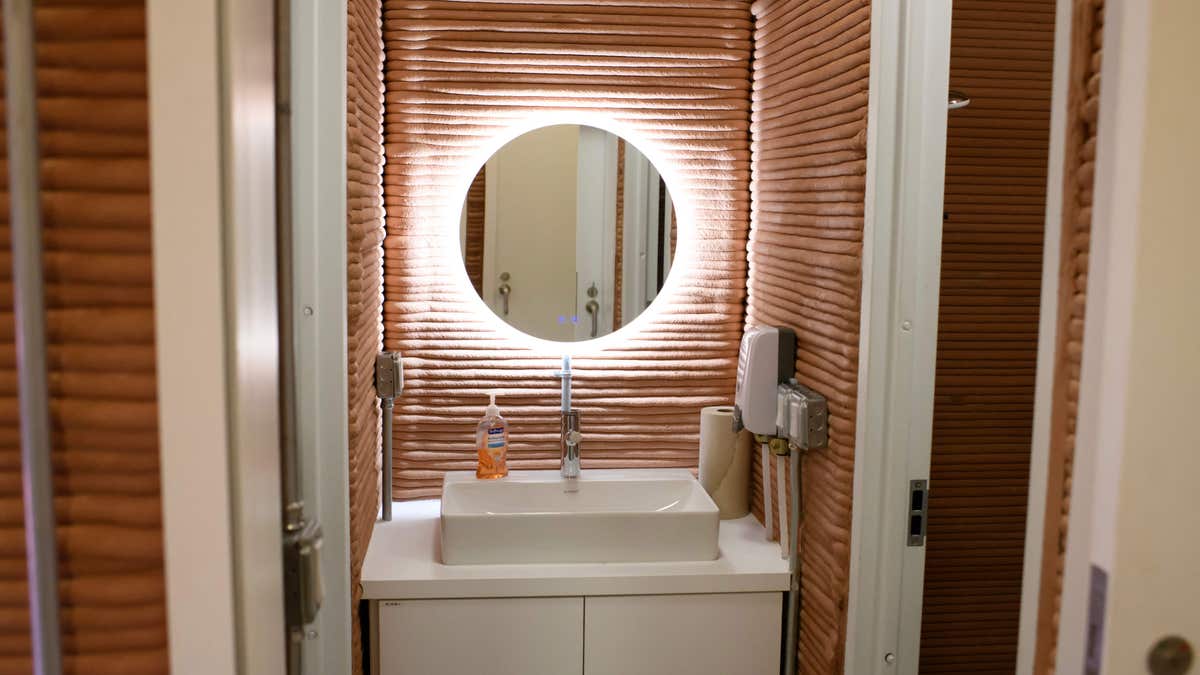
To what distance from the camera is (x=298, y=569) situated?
38.4 inches

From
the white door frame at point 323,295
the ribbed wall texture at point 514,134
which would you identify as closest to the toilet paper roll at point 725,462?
the ribbed wall texture at point 514,134

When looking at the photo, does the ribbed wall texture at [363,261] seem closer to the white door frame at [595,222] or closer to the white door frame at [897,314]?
the white door frame at [595,222]

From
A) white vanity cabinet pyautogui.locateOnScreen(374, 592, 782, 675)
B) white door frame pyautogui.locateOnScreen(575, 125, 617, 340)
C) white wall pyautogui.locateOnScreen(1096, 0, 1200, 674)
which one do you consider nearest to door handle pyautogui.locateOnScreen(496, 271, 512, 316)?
white door frame pyautogui.locateOnScreen(575, 125, 617, 340)

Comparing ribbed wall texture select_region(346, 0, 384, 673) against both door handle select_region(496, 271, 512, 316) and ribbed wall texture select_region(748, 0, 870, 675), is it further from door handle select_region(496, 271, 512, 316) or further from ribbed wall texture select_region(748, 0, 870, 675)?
ribbed wall texture select_region(748, 0, 870, 675)

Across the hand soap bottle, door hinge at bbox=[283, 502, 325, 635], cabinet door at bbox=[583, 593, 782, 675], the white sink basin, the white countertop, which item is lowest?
cabinet door at bbox=[583, 593, 782, 675]

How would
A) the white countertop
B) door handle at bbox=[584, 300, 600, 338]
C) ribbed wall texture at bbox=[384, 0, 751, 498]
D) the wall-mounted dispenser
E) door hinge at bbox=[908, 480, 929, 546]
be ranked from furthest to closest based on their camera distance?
door handle at bbox=[584, 300, 600, 338] < ribbed wall texture at bbox=[384, 0, 751, 498] < the wall-mounted dispenser < the white countertop < door hinge at bbox=[908, 480, 929, 546]

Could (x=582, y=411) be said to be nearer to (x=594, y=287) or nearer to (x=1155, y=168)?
(x=594, y=287)

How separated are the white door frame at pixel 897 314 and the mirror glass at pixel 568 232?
801 mm

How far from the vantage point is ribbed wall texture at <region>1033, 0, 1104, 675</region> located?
96 cm

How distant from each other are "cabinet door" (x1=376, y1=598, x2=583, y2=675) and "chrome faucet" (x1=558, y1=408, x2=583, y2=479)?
1.18 feet

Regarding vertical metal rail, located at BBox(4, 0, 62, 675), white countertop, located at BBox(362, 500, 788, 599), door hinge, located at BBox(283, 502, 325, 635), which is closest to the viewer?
vertical metal rail, located at BBox(4, 0, 62, 675)

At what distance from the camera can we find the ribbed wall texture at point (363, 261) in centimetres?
178

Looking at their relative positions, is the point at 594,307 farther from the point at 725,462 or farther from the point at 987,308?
the point at 987,308

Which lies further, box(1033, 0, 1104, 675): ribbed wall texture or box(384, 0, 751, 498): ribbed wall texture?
box(384, 0, 751, 498): ribbed wall texture
